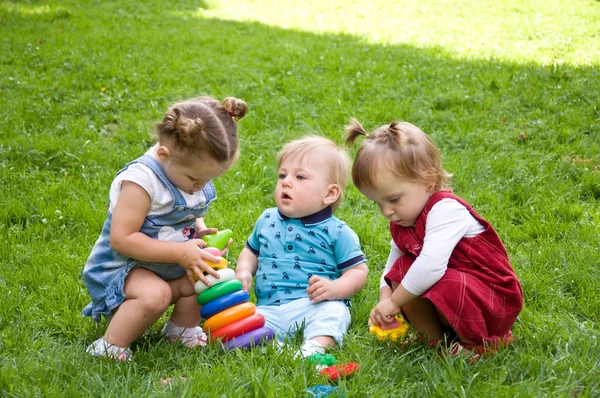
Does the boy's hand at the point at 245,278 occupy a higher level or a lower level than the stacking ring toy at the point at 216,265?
lower

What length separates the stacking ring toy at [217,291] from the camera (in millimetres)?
2951

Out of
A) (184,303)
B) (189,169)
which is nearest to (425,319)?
(184,303)

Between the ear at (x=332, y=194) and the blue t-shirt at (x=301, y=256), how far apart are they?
76 mm

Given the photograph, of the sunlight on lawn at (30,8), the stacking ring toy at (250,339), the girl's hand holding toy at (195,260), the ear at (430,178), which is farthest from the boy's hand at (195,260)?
the sunlight on lawn at (30,8)

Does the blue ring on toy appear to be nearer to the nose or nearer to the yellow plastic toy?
the yellow plastic toy

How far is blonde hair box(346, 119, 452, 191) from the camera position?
2.83m

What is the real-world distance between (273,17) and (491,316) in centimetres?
1190

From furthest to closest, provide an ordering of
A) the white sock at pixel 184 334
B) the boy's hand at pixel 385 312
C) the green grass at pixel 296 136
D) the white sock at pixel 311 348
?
the white sock at pixel 184 334
the white sock at pixel 311 348
the boy's hand at pixel 385 312
the green grass at pixel 296 136

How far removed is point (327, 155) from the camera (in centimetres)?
349

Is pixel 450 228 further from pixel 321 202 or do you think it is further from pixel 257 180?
pixel 257 180

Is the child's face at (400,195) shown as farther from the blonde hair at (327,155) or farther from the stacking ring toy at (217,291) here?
the stacking ring toy at (217,291)

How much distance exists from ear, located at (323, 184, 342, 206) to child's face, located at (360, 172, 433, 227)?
546 mm

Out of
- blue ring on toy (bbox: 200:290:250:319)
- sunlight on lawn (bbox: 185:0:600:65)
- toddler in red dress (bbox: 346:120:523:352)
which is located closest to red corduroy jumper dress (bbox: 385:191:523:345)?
toddler in red dress (bbox: 346:120:523:352)

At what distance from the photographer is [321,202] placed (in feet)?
11.3
